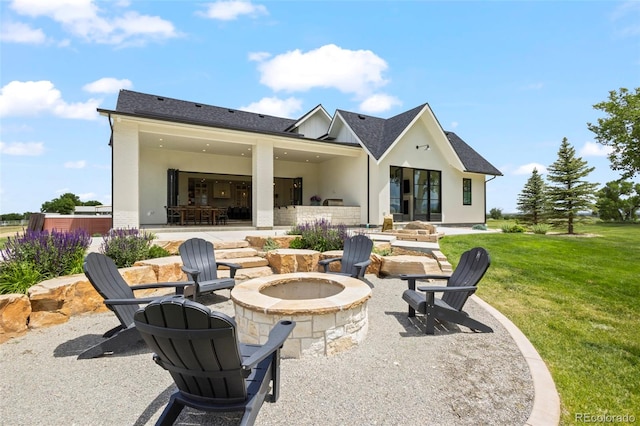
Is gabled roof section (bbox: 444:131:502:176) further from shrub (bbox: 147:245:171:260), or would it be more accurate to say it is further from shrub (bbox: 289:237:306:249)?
shrub (bbox: 147:245:171:260)

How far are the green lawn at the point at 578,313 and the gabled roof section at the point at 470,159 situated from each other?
28.7 ft

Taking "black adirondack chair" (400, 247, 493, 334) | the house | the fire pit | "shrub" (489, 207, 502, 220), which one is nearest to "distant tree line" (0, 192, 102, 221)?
the house

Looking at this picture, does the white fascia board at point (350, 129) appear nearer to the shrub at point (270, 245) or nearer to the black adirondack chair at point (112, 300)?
the shrub at point (270, 245)

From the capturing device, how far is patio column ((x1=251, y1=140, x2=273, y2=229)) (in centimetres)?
1211

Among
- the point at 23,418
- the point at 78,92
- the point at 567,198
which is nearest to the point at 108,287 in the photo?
the point at 23,418

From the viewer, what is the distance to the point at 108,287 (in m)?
3.38

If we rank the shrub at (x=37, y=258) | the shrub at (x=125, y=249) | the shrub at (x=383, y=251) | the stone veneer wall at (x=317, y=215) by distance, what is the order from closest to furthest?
the shrub at (x=37, y=258)
the shrub at (x=125, y=249)
the shrub at (x=383, y=251)
the stone veneer wall at (x=317, y=215)

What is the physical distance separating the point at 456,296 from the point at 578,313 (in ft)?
7.61

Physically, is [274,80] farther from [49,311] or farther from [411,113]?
[49,311]

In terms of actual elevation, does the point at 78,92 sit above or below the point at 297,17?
below

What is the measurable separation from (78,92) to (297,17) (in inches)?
216

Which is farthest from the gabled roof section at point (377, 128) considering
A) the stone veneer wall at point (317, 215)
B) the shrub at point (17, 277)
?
the shrub at point (17, 277)

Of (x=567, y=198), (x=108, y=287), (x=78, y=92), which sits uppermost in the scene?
(x=78, y=92)

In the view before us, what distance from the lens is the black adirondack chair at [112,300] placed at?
123 inches
